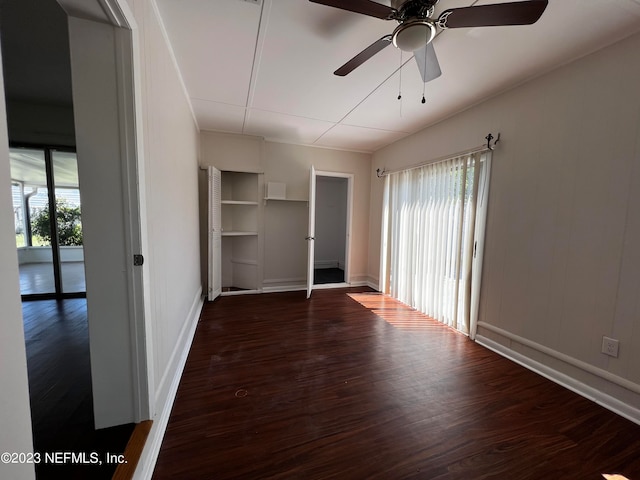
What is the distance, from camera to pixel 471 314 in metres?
2.84

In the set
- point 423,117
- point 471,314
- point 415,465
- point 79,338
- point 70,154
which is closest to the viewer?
point 415,465

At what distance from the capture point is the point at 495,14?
1304mm

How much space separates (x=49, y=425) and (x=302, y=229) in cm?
363

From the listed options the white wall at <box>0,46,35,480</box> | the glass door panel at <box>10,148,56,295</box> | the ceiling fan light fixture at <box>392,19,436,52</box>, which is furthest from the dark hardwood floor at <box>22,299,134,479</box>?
the ceiling fan light fixture at <box>392,19,436,52</box>

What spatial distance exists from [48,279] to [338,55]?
4.80 metres

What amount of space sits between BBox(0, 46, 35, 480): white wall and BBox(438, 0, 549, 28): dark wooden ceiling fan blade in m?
1.81

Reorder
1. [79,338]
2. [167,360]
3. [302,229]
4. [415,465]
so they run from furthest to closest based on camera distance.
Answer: [302,229], [79,338], [167,360], [415,465]

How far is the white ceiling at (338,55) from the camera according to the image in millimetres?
1616

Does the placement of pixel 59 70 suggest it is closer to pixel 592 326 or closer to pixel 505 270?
pixel 505 270

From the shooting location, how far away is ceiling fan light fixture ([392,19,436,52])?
1437mm

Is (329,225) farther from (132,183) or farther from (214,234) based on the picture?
(132,183)

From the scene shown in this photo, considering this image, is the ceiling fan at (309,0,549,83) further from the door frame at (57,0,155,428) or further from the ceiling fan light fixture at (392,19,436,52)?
the door frame at (57,0,155,428)

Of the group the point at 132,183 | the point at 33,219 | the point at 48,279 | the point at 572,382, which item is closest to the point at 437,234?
the point at 572,382

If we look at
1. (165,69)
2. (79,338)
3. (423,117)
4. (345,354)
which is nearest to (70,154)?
(79,338)
